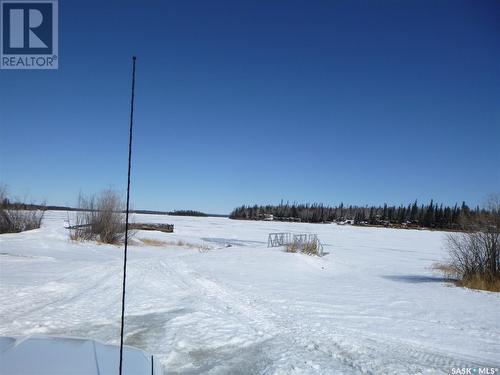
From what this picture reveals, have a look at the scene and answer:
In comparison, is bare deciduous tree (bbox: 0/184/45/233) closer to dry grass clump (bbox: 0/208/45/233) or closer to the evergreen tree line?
dry grass clump (bbox: 0/208/45/233)

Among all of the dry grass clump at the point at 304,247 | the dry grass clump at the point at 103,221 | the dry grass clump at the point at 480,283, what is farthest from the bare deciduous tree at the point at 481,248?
the dry grass clump at the point at 103,221

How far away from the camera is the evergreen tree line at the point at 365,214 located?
403ft

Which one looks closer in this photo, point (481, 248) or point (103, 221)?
point (481, 248)

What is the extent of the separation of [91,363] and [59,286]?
7.89 m

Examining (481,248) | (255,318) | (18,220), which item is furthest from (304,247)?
(255,318)

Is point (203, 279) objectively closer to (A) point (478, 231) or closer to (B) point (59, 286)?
(B) point (59, 286)

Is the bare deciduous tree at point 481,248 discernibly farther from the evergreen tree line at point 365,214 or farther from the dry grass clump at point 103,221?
the evergreen tree line at point 365,214

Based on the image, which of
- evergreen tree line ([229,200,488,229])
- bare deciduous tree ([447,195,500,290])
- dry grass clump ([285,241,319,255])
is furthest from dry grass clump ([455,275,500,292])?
evergreen tree line ([229,200,488,229])

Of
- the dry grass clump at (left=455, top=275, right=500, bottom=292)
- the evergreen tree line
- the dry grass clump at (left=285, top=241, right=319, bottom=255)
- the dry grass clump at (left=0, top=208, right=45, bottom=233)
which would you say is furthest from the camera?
the evergreen tree line

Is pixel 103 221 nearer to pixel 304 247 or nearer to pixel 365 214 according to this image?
pixel 304 247

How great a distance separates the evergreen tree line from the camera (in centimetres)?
12281

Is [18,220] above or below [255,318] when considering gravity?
above

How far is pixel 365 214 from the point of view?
536 feet

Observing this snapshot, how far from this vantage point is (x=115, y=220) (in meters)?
28.2
